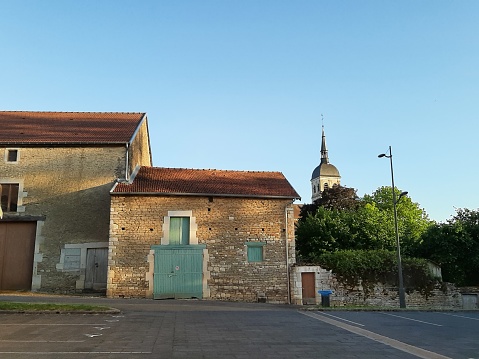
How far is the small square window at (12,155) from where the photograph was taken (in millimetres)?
20328

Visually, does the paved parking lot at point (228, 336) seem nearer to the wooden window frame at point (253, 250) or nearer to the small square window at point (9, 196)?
the wooden window frame at point (253, 250)

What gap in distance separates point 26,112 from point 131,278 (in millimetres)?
13494

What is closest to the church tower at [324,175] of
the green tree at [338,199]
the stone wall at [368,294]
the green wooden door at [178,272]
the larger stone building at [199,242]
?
the green tree at [338,199]

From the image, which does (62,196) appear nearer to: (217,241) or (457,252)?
(217,241)

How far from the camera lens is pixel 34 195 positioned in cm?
1984

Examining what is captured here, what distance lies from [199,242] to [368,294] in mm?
8920

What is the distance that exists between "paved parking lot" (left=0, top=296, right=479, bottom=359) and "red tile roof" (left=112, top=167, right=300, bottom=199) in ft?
22.6

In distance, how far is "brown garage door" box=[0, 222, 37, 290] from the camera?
19.2 metres

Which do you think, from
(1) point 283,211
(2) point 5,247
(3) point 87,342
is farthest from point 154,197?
(3) point 87,342

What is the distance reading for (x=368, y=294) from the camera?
20328mm

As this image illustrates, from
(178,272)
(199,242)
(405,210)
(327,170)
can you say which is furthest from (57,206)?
(327,170)

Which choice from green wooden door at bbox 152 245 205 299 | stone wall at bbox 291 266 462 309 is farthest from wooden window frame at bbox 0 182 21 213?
stone wall at bbox 291 266 462 309

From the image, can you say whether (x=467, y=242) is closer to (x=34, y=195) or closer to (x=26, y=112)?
(x=34, y=195)

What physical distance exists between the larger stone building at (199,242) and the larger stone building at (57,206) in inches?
Answer: 64.3
